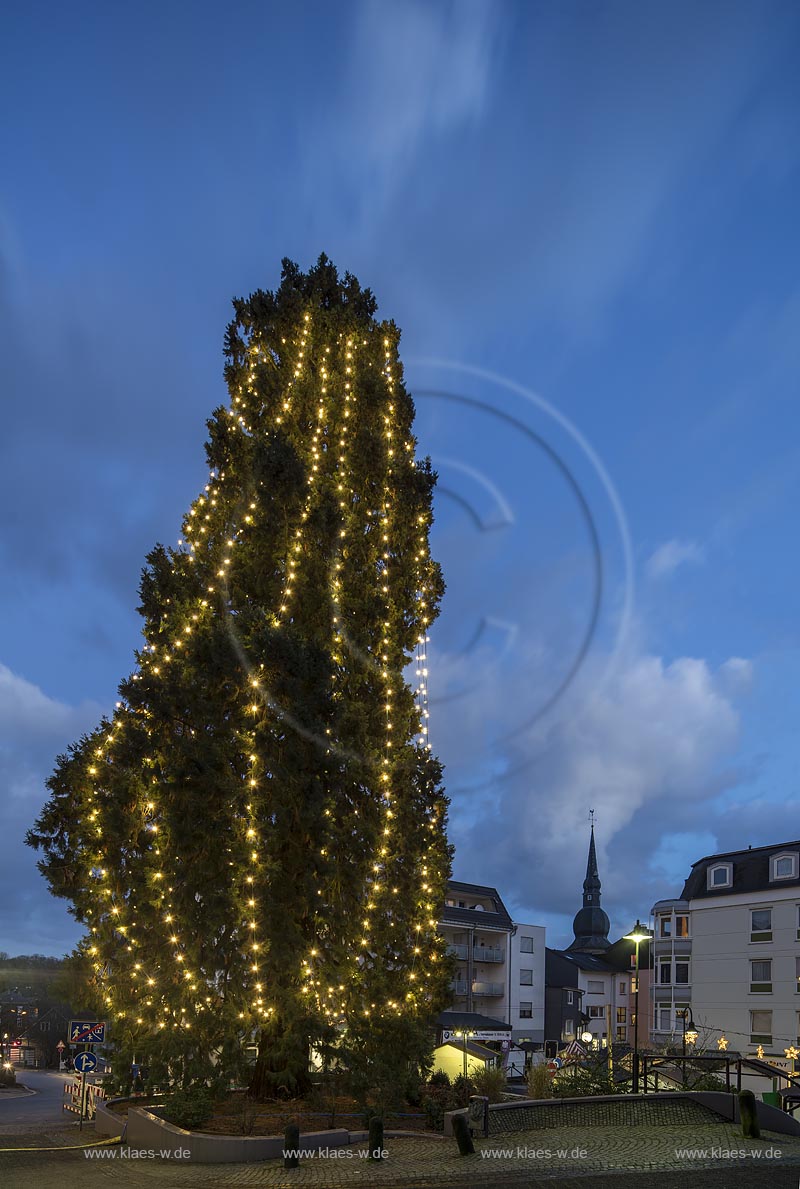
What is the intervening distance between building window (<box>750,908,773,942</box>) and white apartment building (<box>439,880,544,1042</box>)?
71.7ft

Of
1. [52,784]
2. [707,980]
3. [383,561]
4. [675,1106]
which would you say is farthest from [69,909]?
[707,980]

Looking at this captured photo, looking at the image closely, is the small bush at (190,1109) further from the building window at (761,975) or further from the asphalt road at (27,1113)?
the building window at (761,975)

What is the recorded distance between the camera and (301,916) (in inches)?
870

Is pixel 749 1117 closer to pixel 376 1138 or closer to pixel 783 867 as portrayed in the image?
pixel 376 1138

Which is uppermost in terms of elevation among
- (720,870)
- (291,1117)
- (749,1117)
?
(720,870)

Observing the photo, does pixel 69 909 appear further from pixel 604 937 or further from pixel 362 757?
pixel 604 937

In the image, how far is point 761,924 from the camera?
180 feet

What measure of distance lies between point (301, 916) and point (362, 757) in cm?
375

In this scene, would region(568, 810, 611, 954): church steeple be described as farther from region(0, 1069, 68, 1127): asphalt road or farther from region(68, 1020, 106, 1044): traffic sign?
region(68, 1020, 106, 1044): traffic sign

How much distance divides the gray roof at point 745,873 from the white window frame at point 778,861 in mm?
109

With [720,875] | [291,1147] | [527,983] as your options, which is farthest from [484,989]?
[291,1147]

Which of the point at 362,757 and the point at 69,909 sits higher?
the point at 362,757

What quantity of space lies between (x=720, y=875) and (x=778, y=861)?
547 cm

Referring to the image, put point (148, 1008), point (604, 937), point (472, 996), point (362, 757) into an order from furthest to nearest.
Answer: point (604, 937)
point (472, 996)
point (362, 757)
point (148, 1008)
